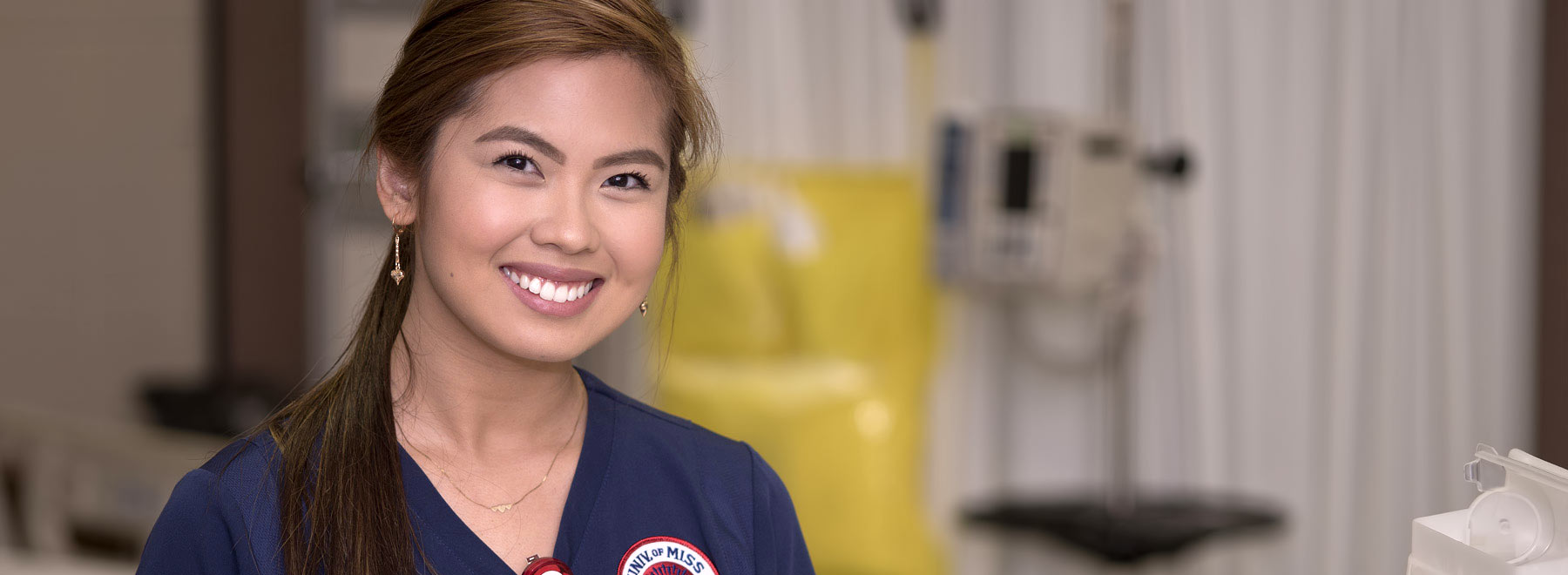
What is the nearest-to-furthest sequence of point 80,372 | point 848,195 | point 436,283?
point 436,283 → point 848,195 → point 80,372

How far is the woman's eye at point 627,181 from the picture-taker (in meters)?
0.93

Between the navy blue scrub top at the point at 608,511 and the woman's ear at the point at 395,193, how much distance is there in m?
0.17

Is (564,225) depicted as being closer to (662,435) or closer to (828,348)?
(662,435)

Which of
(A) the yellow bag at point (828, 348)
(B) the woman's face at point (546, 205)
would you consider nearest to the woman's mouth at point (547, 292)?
(B) the woman's face at point (546, 205)

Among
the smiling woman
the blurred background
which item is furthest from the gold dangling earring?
the blurred background

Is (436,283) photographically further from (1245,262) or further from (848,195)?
(1245,262)

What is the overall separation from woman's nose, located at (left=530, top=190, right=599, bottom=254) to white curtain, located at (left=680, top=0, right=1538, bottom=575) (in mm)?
1582

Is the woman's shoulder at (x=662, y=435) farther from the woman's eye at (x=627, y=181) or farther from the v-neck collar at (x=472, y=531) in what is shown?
the woman's eye at (x=627, y=181)

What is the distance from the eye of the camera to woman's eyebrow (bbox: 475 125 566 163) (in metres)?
0.88

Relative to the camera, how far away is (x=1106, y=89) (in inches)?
95.5

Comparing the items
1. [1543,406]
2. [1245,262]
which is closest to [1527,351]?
[1543,406]

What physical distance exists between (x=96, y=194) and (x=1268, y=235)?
2.16m

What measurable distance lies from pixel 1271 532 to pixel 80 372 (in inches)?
85.7

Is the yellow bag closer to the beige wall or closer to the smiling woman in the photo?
the beige wall
